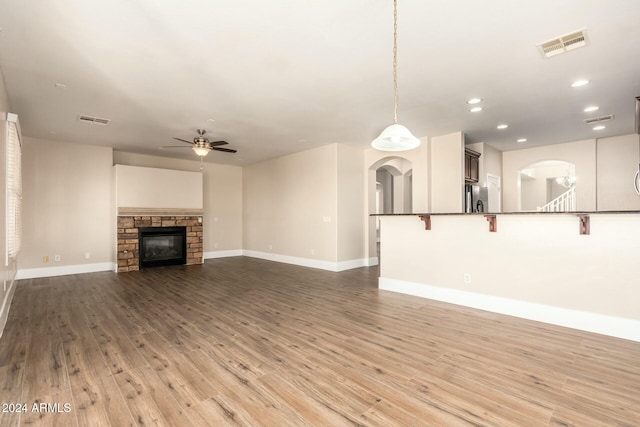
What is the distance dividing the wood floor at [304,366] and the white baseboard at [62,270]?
260 cm

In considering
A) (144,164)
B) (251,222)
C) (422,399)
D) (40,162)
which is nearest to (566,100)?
(422,399)

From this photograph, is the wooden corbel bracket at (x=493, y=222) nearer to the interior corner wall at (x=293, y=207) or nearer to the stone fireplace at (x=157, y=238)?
the interior corner wall at (x=293, y=207)

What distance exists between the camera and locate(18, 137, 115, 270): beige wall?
638 centimetres

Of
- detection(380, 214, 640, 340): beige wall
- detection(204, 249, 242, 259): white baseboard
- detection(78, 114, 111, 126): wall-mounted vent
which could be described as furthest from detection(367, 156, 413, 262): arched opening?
detection(78, 114, 111, 126): wall-mounted vent

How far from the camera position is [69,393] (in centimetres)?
215

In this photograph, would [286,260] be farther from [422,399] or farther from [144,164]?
[422,399]

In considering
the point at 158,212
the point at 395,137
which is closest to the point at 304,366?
the point at 395,137

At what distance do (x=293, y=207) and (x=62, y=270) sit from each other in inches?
208

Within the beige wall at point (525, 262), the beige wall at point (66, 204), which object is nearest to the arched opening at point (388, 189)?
the beige wall at point (525, 262)

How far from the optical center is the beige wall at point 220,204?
9.17 m

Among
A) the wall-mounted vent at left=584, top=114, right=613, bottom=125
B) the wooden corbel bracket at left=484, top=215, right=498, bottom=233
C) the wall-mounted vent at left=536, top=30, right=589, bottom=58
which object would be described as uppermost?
the wall-mounted vent at left=536, top=30, right=589, bottom=58

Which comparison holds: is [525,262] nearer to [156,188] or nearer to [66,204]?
[156,188]

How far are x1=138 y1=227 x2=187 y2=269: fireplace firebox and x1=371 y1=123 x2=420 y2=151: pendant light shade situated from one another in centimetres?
657

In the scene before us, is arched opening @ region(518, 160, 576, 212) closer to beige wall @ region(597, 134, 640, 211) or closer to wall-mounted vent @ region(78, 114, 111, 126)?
beige wall @ region(597, 134, 640, 211)
